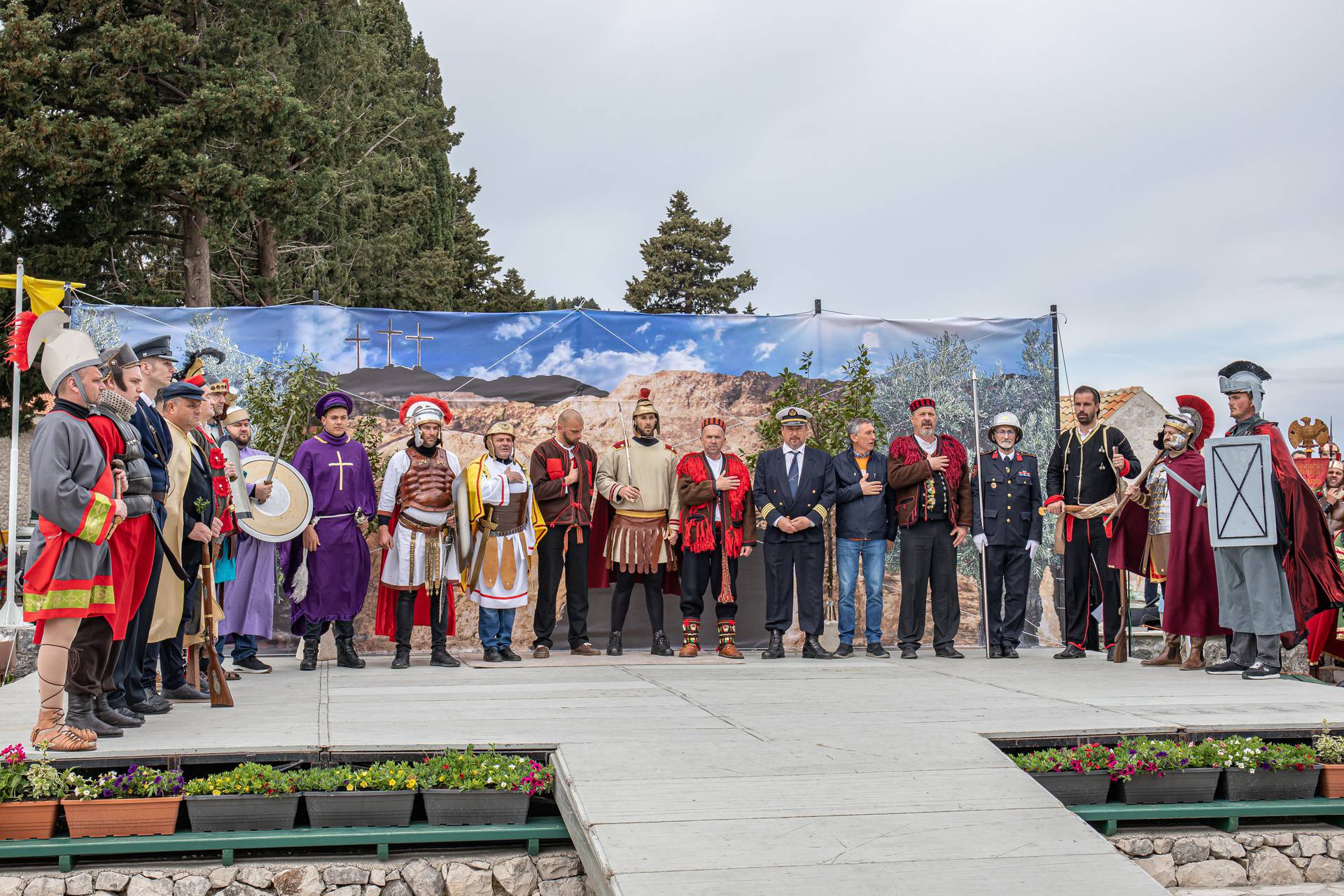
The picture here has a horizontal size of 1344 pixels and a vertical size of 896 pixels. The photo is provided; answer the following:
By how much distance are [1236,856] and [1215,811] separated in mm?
176

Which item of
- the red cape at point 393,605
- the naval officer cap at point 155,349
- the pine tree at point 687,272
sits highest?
the pine tree at point 687,272

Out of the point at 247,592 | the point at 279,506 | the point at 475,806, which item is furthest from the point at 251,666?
the point at 475,806

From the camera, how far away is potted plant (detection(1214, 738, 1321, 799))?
4688mm

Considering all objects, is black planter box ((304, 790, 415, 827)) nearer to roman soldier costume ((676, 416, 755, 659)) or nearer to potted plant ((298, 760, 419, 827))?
potted plant ((298, 760, 419, 827))

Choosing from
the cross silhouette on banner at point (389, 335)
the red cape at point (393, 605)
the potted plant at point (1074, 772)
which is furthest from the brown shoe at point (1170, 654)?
the cross silhouette on banner at point (389, 335)

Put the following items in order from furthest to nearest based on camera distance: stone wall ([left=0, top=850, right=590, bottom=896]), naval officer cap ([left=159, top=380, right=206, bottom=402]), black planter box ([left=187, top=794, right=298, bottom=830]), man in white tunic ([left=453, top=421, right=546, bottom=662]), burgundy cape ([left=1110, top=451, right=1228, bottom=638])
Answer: man in white tunic ([left=453, top=421, right=546, bottom=662])
burgundy cape ([left=1110, top=451, right=1228, bottom=638])
naval officer cap ([left=159, top=380, right=206, bottom=402])
black planter box ([left=187, top=794, right=298, bottom=830])
stone wall ([left=0, top=850, right=590, bottom=896])

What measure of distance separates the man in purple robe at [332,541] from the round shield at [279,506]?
0.76 feet

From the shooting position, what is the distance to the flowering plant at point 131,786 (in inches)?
161

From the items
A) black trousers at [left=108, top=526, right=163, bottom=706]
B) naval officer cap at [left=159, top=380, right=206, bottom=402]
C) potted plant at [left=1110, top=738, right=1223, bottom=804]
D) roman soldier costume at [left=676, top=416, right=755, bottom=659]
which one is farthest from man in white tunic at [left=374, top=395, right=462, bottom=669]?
potted plant at [left=1110, top=738, right=1223, bottom=804]

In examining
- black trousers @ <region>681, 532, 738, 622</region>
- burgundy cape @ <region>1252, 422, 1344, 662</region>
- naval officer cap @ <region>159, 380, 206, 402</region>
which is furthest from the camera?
black trousers @ <region>681, 532, 738, 622</region>

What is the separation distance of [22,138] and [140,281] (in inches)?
152

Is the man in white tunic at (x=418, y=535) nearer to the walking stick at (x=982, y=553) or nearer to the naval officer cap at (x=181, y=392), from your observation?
the naval officer cap at (x=181, y=392)

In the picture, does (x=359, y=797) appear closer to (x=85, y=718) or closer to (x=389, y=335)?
(x=85, y=718)

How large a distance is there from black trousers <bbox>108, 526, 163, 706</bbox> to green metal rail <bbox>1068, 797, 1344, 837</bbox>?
13.1ft
